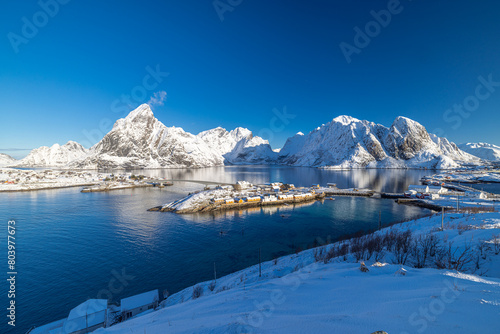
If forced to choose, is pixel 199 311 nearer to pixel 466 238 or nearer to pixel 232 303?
pixel 232 303

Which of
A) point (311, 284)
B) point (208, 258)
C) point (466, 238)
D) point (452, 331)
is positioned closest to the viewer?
point (452, 331)

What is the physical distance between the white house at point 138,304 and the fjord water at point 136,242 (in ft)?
7.40

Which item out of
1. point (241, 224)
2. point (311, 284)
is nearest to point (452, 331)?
point (311, 284)

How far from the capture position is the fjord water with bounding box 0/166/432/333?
13875mm

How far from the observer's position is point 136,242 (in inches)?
827

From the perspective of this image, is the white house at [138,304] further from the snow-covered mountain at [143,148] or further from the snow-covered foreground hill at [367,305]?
the snow-covered mountain at [143,148]

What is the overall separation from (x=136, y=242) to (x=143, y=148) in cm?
16730

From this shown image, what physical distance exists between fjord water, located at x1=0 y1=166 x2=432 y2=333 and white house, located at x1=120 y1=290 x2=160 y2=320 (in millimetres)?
2255

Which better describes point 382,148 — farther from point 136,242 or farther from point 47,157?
point 47,157

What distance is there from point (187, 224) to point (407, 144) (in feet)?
593

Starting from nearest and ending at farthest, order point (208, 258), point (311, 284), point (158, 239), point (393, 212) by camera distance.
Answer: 1. point (311, 284)
2. point (208, 258)
3. point (158, 239)
4. point (393, 212)

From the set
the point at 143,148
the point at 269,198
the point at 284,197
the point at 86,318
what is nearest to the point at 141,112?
Answer: the point at 143,148

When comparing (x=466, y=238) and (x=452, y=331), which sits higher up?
(x=452, y=331)

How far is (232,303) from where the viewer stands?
A: 531 cm
